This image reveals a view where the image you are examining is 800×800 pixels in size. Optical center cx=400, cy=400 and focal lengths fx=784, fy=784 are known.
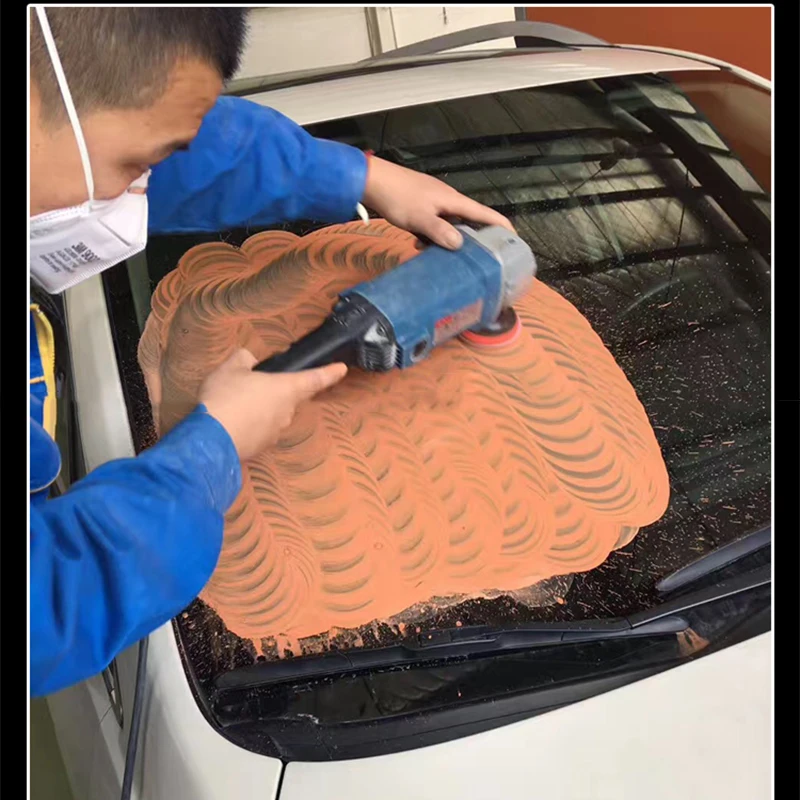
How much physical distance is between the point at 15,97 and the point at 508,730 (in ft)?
2.60

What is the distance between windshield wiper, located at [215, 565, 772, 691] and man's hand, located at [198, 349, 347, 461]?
24 cm

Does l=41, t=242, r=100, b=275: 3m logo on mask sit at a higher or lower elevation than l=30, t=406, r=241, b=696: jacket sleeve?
higher

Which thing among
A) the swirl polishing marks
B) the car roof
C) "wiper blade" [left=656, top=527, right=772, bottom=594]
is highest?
the car roof

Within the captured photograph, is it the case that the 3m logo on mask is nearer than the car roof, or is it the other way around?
the 3m logo on mask

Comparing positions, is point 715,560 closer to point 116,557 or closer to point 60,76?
point 116,557

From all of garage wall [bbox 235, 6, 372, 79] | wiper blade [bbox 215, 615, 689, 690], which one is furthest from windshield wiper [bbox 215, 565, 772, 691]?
garage wall [bbox 235, 6, 372, 79]

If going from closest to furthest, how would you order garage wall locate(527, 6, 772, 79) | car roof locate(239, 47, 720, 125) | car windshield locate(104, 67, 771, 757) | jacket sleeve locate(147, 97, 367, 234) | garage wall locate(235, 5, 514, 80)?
1. car windshield locate(104, 67, 771, 757)
2. jacket sleeve locate(147, 97, 367, 234)
3. car roof locate(239, 47, 720, 125)
4. garage wall locate(527, 6, 772, 79)
5. garage wall locate(235, 5, 514, 80)

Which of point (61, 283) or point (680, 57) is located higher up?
point (680, 57)

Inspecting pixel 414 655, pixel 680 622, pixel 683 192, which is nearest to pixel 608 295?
pixel 683 192

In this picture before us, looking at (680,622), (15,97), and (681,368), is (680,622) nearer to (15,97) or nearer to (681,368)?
(681,368)

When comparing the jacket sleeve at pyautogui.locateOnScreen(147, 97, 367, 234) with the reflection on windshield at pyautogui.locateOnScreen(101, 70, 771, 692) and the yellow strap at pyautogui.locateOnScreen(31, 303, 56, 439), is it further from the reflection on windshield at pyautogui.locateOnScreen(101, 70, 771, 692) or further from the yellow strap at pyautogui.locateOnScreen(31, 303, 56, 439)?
the yellow strap at pyautogui.locateOnScreen(31, 303, 56, 439)

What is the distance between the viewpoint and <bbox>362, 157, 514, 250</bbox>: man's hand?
1.17 m

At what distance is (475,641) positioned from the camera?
0.84 metres

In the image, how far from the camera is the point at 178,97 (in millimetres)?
786
